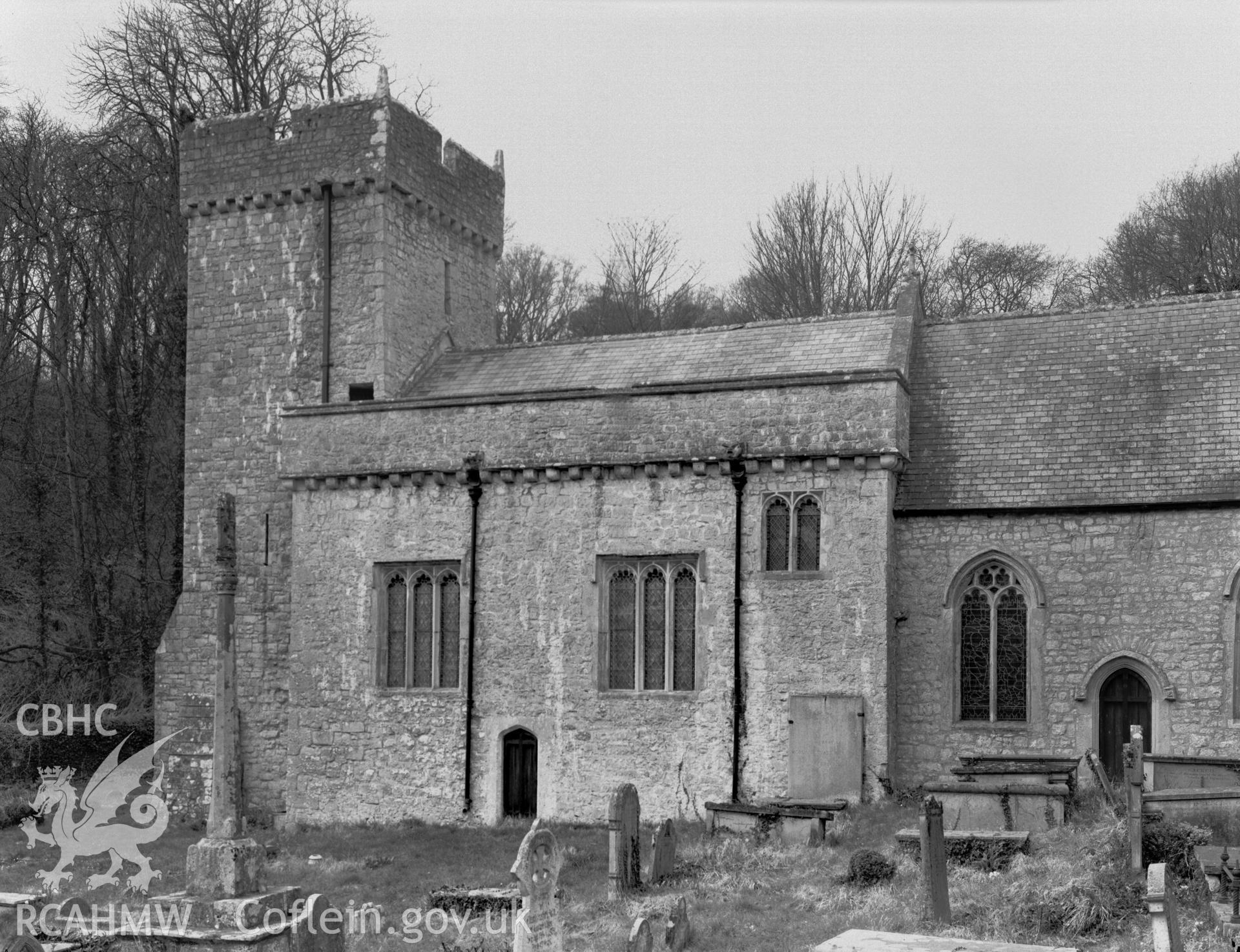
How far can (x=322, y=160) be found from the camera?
25.6m

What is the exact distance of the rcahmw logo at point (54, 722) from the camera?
28812mm

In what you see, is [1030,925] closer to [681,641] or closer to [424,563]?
[681,641]

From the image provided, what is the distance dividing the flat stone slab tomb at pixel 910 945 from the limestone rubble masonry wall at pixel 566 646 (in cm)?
890

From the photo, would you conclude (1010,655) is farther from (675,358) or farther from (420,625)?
(420,625)

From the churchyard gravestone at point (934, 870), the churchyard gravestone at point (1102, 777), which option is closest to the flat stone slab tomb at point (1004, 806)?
the churchyard gravestone at point (1102, 777)

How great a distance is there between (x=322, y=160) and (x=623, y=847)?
544 inches

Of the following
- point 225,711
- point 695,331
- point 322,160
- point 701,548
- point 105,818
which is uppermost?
point 322,160

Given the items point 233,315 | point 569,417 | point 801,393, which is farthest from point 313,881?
point 233,315

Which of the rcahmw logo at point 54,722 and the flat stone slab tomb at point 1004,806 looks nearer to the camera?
the flat stone slab tomb at point 1004,806

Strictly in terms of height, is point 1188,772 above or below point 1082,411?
below

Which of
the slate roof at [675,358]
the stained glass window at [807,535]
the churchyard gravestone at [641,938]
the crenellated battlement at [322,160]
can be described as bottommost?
the churchyard gravestone at [641,938]

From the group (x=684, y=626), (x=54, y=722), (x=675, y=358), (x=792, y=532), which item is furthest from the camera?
(x=54, y=722)

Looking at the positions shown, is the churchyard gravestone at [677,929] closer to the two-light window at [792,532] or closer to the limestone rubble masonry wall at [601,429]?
the two-light window at [792,532]

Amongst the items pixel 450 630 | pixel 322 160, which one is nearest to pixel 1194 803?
pixel 450 630
